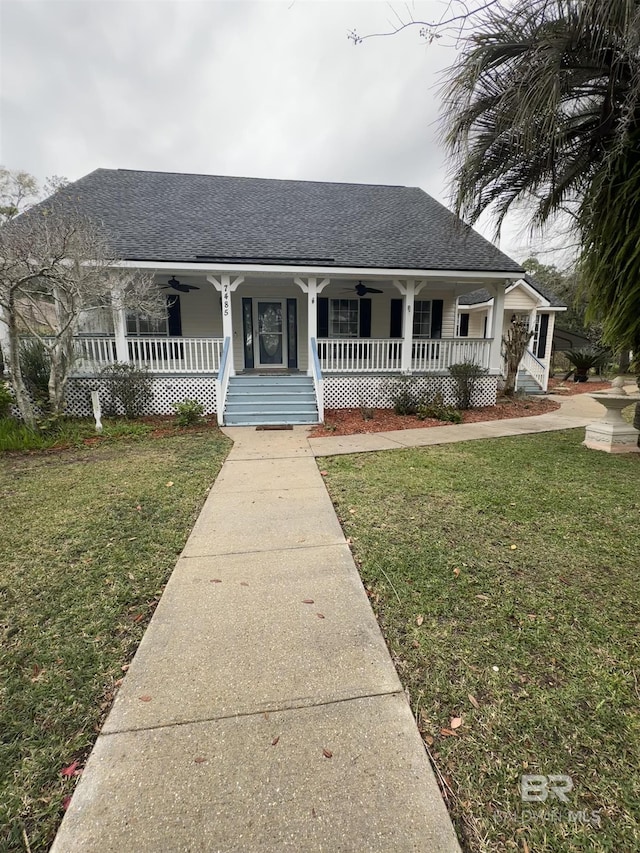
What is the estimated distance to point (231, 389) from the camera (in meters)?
10.1

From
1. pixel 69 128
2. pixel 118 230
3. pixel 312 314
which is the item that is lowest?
pixel 312 314

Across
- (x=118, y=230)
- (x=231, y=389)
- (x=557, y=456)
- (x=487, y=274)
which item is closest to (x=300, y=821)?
(x=557, y=456)

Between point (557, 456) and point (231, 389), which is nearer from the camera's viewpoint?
point (557, 456)

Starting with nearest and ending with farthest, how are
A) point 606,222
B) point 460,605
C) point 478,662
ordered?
1. point 478,662
2. point 460,605
3. point 606,222

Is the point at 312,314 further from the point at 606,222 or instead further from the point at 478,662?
the point at 478,662

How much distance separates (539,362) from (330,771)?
17.3 meters

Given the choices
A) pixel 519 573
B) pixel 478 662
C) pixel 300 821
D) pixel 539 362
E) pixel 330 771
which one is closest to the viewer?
pixel 300 821

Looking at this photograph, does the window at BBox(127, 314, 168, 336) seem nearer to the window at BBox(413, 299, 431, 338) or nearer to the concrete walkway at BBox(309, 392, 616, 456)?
the concrete walkway at BBox(309, 392, 616, 456)

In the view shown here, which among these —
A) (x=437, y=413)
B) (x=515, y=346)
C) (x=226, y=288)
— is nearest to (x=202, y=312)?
(x=226, y=288)

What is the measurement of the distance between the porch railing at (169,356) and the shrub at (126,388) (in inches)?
17.5

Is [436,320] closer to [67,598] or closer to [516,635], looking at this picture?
[516,635]

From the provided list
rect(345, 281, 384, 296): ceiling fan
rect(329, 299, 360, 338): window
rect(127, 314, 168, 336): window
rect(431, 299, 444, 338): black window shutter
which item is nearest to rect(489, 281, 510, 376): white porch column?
rect(431, 299, 444, 338): black window shutter

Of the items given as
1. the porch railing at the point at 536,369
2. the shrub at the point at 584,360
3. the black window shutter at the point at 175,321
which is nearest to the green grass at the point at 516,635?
the black window shutter at the point at 175,321

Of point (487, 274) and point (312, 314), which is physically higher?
point (487, 274)
